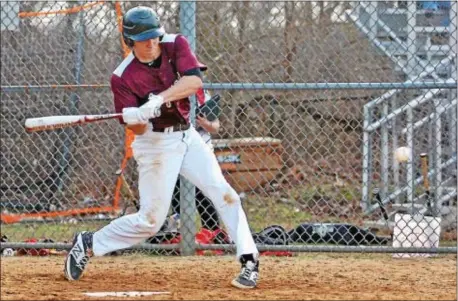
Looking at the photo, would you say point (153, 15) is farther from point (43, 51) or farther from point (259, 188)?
point (259, 188)

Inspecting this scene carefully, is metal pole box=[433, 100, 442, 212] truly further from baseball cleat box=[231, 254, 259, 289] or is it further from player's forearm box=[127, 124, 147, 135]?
player's forearm box=[127, 124, 147, 135]

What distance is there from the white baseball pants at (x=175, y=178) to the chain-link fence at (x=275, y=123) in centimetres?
207

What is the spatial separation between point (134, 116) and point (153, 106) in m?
0.13

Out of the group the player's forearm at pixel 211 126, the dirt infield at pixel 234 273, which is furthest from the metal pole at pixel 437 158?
the player's forearm at pixel 211 126

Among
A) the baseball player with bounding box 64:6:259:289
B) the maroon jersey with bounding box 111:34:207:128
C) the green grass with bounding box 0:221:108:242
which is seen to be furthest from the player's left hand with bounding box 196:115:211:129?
the green grass with bounding box 0:221:108:242

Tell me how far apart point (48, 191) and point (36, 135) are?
72 centimetres

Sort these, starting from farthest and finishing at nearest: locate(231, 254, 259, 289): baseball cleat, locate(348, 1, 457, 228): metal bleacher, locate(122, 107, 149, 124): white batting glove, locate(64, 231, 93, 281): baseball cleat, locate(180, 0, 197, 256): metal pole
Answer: locate(348, 1, 457, 228): metal bleacher → locate(180, 0, 197, 256): metal pole → locate(64, 231, 93, 281): baseball cleat → locate(231, 254, 259, 289): baseball cleat → locate(122, 107, 149, 124): white batting glove

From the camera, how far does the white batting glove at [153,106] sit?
6.06 meters

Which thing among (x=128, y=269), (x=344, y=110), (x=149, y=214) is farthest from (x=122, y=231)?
(x=344, y=110)

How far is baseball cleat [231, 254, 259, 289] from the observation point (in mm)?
6328

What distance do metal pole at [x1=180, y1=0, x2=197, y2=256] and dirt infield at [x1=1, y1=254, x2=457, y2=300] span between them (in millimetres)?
151

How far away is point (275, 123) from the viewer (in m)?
11.9

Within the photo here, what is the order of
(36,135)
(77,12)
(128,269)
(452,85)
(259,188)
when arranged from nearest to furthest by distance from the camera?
(128,269) → (452,85) → (77,12) → (36,135) → (259,188)

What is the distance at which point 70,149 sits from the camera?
10.8 m
